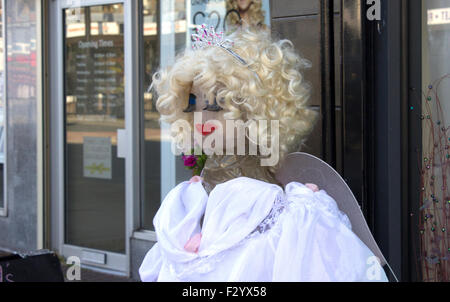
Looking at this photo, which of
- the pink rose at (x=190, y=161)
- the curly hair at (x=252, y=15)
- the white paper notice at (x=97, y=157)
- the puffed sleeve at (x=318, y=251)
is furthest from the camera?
the white paper notice at (x=97, y=157)

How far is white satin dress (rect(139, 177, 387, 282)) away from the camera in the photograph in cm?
180

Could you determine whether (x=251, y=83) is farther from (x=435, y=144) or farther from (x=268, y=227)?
(x=435, y=144)

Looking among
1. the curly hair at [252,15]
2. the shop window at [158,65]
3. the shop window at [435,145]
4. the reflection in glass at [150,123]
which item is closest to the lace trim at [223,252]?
the shop window at [435,145]

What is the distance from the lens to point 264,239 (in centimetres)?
188

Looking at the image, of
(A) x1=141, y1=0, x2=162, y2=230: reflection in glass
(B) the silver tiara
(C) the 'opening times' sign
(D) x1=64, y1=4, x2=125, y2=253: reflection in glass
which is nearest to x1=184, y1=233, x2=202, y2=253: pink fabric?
(B) the silver tiara

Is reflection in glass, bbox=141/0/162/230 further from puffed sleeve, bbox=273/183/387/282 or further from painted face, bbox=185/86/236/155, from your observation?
puffed sleeve, bbox=273/183/387/282

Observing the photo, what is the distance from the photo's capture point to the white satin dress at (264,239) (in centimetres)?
180

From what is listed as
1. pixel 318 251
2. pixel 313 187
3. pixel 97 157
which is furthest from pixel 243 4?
pixel 318 251

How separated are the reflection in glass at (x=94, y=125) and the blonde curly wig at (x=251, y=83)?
2.97 metres

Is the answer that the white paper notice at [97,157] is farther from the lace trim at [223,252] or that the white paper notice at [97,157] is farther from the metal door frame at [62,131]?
the lace trim at [223,252]

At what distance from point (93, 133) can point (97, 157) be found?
0.24 m

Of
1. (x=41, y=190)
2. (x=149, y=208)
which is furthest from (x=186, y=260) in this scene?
(x=41, y=190)

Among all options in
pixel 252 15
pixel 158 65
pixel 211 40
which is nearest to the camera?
pixel 211 40
